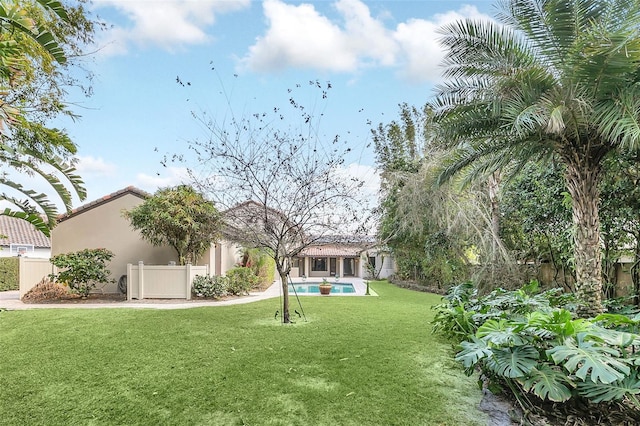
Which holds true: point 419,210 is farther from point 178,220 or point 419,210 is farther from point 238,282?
point 178,220

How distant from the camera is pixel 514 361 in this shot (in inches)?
163

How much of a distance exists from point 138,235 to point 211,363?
12.5 meters

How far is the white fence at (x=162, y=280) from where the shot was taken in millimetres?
14586

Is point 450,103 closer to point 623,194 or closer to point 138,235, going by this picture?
point 623,194

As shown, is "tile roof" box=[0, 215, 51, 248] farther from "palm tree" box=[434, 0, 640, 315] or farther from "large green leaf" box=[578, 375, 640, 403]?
"large green leaf" box=[578, 375, 640, 403]

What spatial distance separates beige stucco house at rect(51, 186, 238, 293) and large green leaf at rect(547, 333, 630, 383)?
46.1 feet

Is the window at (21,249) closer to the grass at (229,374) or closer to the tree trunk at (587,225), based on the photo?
the grass at (229,374)

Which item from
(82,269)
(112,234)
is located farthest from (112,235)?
(82,269)

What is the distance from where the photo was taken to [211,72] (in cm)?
991

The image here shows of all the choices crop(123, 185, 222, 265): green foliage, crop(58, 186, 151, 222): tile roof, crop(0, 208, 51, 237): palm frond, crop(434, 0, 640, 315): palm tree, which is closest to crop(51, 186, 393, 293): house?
crop(58, 186, 151, 222): tile roof

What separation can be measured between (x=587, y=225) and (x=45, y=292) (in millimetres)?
18321

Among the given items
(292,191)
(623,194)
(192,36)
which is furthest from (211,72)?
(623,194)

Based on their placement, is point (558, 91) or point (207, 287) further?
point (207, 287)

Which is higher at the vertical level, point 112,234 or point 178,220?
point 178,220
